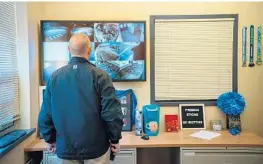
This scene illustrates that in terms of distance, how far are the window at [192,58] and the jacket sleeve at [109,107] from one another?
113 cm

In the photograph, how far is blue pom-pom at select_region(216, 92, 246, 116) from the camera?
9.06ft

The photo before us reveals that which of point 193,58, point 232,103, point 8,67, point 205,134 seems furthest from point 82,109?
point 232,103

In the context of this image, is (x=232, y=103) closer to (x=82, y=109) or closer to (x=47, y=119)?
(x=82, y=109)

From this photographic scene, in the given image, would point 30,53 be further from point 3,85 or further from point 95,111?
point 95,111

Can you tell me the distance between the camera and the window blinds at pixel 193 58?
9.34 feet

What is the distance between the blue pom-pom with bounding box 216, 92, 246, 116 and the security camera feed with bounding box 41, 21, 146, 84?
929 mm

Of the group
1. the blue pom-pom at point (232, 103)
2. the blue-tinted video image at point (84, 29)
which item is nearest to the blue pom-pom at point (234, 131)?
the blue pom-pom at point (232, 103)

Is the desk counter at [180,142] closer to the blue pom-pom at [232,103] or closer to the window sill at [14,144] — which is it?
the window sill at [14,144]

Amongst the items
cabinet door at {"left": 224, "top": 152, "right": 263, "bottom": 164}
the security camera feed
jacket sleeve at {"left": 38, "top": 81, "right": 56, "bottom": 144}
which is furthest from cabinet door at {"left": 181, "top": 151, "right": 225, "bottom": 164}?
jacket sleeve at {"left": 38, "top": 81, "right": 56, "bottom": 144}

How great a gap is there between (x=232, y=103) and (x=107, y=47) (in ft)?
4.62

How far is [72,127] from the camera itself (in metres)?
1.79

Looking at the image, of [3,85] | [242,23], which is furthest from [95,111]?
[242,23]

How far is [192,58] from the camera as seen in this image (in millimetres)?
2869

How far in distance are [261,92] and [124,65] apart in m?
1.51
